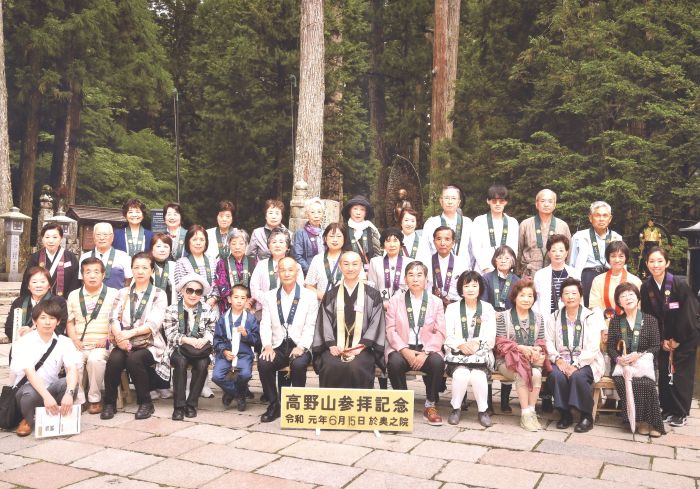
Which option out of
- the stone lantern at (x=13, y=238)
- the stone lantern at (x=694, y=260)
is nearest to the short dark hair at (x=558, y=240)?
the stone lantern at (x=694, y=260)

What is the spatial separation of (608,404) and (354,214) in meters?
2.88

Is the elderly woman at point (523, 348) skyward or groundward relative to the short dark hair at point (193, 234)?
groundward

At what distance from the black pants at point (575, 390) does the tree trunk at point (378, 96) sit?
2029 cm

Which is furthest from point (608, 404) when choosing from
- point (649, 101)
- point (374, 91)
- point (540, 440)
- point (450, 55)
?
point (374, 91)

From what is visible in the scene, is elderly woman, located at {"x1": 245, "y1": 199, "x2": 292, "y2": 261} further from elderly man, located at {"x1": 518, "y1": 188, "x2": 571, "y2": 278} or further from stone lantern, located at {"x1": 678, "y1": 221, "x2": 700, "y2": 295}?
stone lantern, located at {"x1": 678, "y1": 221, "x2": 700, "y2": 295}

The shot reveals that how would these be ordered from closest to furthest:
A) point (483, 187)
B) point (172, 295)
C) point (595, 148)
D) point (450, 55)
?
point (172, 295) → point (595, 148) → point (483, 187) → point (450, 55)

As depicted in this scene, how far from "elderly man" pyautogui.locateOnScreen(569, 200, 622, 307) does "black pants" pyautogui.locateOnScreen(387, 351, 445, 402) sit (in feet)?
5.75

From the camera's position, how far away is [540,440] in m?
4.83

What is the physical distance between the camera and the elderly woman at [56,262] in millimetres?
6125

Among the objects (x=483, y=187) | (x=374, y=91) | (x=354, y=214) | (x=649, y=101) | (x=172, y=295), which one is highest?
(x=374, y=91)

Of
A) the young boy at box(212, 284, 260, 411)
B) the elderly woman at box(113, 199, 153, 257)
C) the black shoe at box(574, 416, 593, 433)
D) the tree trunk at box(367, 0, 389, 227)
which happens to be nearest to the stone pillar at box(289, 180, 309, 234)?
the elderly woman at box(113, 199, 153, 257)

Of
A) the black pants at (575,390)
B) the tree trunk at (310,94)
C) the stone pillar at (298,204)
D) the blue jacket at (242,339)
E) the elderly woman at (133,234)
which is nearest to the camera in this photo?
the black pants at (575,390)

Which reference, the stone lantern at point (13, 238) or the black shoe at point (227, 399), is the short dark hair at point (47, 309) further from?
the stone lantern at point (13, 238)

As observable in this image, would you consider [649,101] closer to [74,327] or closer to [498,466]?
[498,466]
